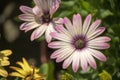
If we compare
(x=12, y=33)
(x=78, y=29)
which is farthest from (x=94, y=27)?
(x=12, y=33)

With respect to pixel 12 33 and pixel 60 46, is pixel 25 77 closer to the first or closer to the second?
pixel 60 46

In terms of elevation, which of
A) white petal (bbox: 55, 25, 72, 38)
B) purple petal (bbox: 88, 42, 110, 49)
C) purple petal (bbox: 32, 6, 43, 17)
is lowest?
purple petal (bbox: 88, 42, 110, 49)

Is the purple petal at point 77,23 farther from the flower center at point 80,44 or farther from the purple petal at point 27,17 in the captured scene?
the purple petal at point 27,17

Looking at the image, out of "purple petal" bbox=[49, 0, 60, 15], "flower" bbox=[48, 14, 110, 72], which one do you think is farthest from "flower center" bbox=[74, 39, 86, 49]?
"purple petal" bbox=[49, 0, 60, 15]

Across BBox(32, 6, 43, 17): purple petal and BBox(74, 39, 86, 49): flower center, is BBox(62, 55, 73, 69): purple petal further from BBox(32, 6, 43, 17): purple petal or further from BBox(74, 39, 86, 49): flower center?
BBox(32, 6, 43, 17): purple petal

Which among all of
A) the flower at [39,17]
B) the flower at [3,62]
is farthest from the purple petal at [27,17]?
the flower at [3,62]
